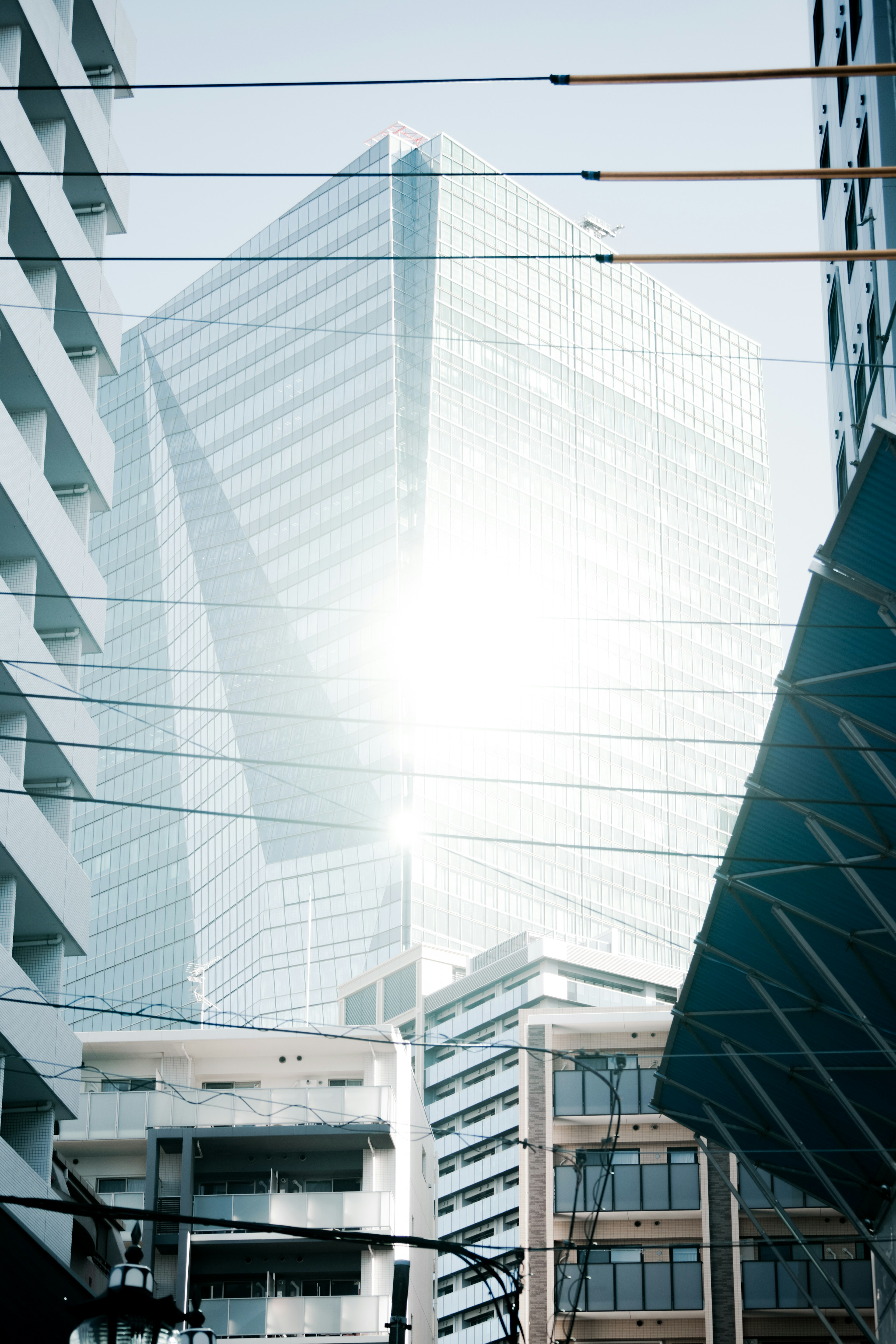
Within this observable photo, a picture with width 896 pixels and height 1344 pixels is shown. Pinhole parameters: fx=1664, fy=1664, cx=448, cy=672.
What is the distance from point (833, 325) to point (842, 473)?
5.25m

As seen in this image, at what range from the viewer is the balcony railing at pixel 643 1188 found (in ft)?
228

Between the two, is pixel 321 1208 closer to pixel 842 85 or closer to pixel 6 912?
pixel 6 912

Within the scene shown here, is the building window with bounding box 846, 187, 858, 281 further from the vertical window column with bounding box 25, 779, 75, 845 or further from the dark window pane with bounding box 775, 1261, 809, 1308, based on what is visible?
the dark window pane with bounding box 775, 1261, 809, 1308

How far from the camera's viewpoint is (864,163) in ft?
118

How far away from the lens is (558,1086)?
72.3 meters

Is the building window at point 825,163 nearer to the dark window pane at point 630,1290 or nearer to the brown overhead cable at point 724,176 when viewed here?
the brown overhead cable at point 724,176

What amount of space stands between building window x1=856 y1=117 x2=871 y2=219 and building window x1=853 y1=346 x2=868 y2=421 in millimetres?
2997

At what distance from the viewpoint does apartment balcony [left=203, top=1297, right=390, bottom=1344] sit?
47219mm

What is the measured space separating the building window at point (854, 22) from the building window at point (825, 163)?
461cm

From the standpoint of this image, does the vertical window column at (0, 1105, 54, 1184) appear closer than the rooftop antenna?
Yes

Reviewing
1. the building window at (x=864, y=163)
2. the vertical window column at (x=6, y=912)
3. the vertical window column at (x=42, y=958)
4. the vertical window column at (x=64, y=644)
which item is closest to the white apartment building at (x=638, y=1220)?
the vertical window column at (x=42, y=958)

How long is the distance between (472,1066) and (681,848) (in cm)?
6822

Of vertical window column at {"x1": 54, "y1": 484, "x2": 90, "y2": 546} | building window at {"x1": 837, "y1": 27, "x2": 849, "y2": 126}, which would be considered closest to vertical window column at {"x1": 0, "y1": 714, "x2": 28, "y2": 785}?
vertical window column at {"x1": 54, "y1": 484, "x2": 90, "y2": 546}

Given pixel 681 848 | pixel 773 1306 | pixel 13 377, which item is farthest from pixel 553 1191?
pixel 681 848
